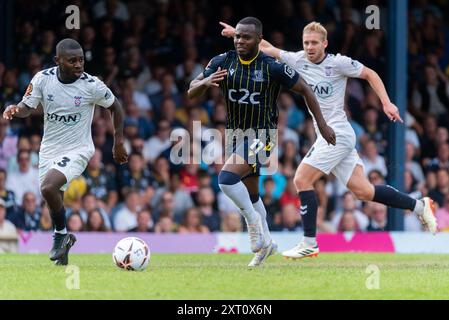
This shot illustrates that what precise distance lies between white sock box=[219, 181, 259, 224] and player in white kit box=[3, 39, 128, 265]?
1.21 m

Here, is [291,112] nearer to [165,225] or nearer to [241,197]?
[165,225]

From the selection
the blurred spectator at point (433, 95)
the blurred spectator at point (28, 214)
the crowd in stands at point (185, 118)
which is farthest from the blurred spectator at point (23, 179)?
the blurred spectator at point (433, 95)

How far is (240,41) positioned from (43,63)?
738 centimetres

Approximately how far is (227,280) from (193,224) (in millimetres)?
6618

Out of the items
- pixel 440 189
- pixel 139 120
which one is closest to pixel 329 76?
pixel 440 189

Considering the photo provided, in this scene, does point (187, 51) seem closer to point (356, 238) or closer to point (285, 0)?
point (285, 0)

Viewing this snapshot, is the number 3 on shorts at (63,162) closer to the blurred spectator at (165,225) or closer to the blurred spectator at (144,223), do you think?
the blurred spectator at (144,223)

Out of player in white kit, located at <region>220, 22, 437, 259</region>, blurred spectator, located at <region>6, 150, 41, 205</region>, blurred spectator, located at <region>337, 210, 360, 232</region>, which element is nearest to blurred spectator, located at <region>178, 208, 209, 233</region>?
blurred spectator, located at <region>337, 210, 360, 232</region>

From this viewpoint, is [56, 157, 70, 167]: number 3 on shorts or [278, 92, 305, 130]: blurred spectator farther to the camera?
[278, 92, 305, 130]: blurred spectator

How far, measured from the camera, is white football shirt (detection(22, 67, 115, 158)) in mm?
10969

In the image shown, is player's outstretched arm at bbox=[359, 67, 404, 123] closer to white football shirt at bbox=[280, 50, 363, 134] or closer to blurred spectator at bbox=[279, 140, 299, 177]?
white football shirt at bbox=[280, 50, 363, 134]

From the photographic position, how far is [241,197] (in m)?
10.4

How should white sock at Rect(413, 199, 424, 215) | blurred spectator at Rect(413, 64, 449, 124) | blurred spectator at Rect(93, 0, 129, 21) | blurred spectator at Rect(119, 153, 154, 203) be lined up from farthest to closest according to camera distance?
blurred spectator at Rect(413, 64, 449, 124)
blurred spectator at Rect(93, 0, 129, 21)
blurred spectator at Rect(119, 153, 154, 203)
white sock at Rect(413, 199, 424, 215)

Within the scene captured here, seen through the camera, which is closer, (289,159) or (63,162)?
(63,162)
